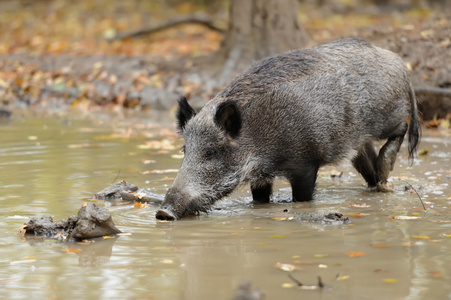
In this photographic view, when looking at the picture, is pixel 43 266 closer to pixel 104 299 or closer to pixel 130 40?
pixel 104 299

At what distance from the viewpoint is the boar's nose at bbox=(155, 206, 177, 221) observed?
19.3 feet

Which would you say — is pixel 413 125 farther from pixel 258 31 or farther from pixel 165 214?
pixel 258 31

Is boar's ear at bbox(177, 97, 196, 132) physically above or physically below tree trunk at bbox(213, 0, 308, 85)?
below

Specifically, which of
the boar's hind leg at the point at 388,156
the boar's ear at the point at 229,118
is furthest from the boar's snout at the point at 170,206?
the boar's hind leg at the point at 388,156

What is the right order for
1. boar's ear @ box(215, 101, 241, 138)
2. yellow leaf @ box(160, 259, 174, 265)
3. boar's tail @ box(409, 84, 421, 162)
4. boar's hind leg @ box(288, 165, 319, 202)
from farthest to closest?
boar's tail @ box(409, 84, 421, 162) → boar's hind leg @ box(288, 165, 319, 202) → boar's ear @ box(215, 101, 241, 138) → yellow leaf @ box(160, 259, 174, 265)

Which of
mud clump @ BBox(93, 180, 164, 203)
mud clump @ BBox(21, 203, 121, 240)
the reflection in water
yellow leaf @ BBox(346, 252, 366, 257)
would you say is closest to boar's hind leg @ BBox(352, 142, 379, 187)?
mud clump @ BBox(93, 180, 164, 203)

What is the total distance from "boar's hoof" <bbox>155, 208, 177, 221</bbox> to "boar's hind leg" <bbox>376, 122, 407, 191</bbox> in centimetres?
259

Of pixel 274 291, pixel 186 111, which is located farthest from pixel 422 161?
pixel 274 291

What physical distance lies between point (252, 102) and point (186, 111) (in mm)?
673

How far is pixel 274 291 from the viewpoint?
391cm

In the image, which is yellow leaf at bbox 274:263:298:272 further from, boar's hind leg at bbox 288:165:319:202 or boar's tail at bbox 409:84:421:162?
boar's tail at bbox 409:84:421:162

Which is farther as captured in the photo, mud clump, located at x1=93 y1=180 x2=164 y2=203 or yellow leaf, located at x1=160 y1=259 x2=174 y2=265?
mud clump, located at x1=93 y1=180 x2=164 y2=203

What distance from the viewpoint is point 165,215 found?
590 centimetres

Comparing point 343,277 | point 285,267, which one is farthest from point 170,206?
point 343,277
